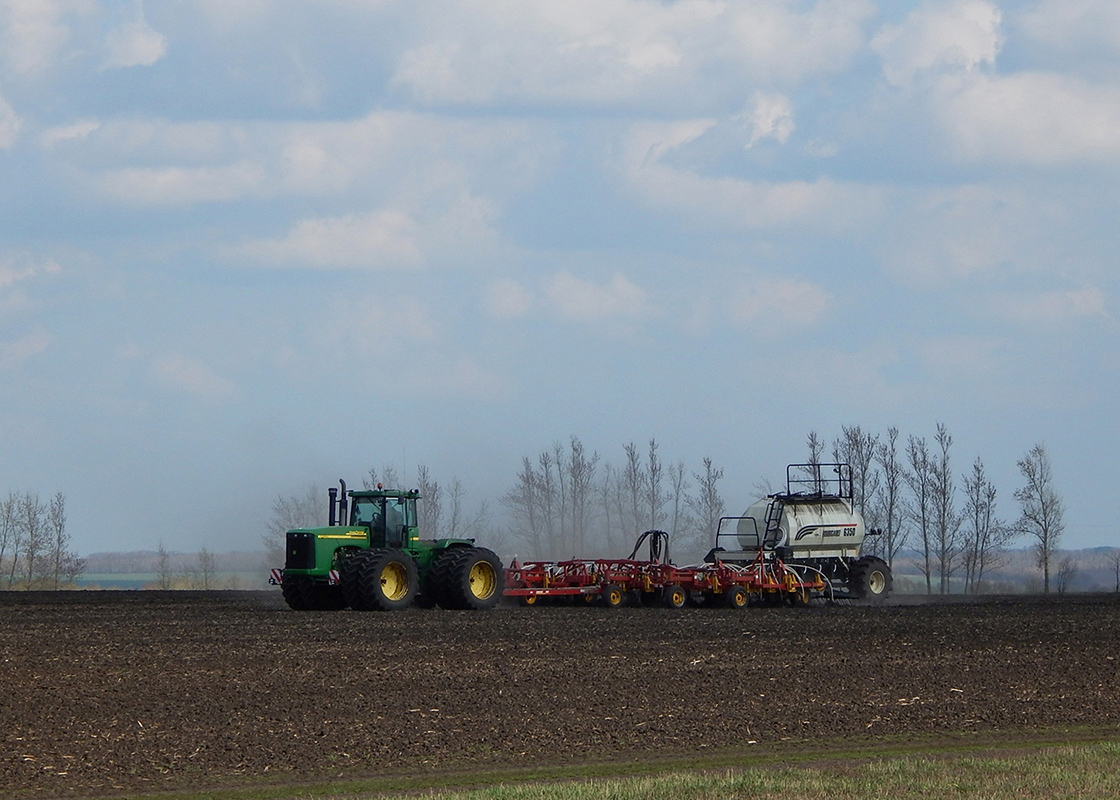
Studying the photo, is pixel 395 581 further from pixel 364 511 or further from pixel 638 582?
pixel 638 582

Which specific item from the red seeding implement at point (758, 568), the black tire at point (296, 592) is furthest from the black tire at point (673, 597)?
the black tire at point (296, 592)

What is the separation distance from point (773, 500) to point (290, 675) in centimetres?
2087

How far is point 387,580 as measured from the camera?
30453mm

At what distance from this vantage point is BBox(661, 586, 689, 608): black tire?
32.3 meters

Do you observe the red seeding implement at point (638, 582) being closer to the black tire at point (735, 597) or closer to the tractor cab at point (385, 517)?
the black tire at point (735, 597)

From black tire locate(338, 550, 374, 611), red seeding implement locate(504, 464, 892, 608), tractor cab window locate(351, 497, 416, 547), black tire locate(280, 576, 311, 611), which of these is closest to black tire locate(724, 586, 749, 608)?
red seeding implement locate(504, 464, 892, 608)

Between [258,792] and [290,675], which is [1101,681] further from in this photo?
[258,792]

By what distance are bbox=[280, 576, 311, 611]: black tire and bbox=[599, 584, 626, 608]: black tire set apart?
21.1 ft

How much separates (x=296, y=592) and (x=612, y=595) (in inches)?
269

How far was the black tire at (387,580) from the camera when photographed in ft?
97.0

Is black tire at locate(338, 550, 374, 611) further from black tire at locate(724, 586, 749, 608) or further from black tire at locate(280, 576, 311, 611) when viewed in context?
black tire at locate(724, 586, 749, 608)

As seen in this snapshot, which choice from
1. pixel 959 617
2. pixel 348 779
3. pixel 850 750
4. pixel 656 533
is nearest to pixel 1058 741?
pixel 850 750

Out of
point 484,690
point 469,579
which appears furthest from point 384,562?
point 484,690

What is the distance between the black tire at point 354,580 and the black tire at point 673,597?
665 cm
